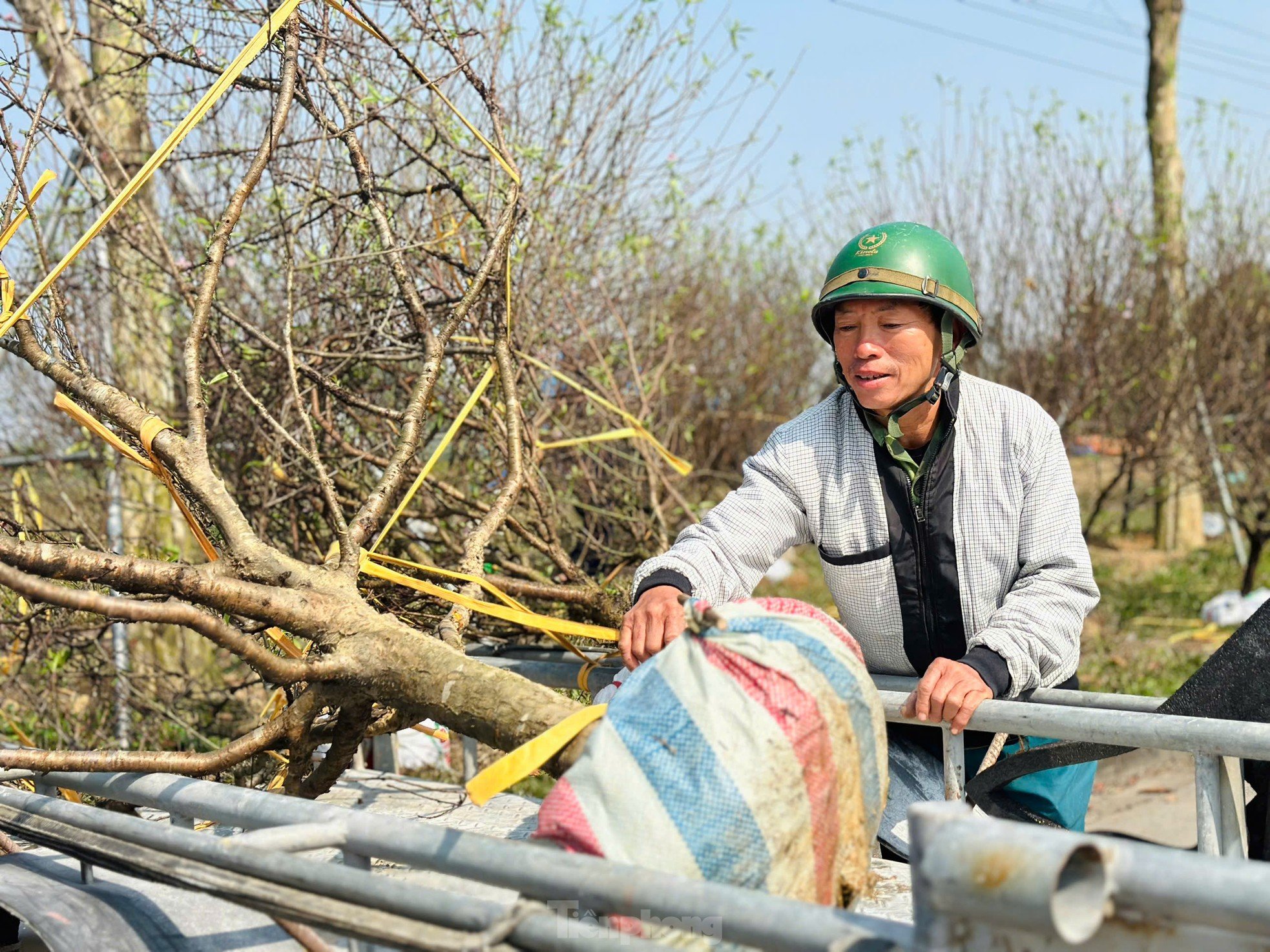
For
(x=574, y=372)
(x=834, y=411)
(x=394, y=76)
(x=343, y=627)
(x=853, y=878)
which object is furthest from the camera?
(x=574, y=372)

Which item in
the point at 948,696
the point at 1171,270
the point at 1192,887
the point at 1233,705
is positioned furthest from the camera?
the point at 1171,270

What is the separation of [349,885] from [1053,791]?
180 cm

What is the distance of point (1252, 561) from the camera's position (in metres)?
9.31

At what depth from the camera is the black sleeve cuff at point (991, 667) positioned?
2.15 m

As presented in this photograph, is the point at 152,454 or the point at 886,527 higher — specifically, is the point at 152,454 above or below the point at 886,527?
above

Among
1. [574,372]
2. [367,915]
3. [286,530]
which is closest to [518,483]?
[286,530]

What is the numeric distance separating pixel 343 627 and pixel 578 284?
3.35 meters

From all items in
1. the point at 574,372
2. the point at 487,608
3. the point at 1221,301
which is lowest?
the point at 487,608

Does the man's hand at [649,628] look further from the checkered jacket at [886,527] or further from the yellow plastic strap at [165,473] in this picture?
the yellow plastic strap at [165,473]

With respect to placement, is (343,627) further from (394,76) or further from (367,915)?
(394,76)

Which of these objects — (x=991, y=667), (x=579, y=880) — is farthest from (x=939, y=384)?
(x=579, y=880)

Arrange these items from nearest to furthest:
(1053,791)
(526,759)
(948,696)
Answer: (526,759)
(948,696)
(1053,791)

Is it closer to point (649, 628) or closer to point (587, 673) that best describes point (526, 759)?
point (649, 628)

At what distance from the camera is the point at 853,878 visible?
1438 mm
